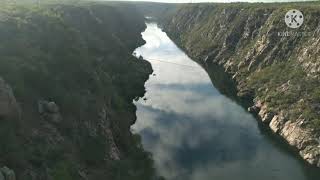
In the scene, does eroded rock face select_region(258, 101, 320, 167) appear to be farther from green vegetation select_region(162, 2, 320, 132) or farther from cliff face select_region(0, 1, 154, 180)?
cliff face select_region(0, 1, 154, 180)

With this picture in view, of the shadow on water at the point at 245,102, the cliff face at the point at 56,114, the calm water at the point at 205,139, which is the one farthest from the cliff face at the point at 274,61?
the cliff face at the point at 56,114

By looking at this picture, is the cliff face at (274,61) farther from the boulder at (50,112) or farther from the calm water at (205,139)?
the boulder at (50,112)

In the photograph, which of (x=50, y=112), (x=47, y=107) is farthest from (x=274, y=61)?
(x=47, y=107)

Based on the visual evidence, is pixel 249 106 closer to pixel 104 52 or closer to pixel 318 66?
pixel 318 66

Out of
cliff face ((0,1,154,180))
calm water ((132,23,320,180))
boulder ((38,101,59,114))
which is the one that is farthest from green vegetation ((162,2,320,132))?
boulder ((38,101,59,114))

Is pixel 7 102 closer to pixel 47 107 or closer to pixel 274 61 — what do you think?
pixel 47 107

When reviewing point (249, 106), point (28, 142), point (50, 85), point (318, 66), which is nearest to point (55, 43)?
point (50, 85)
